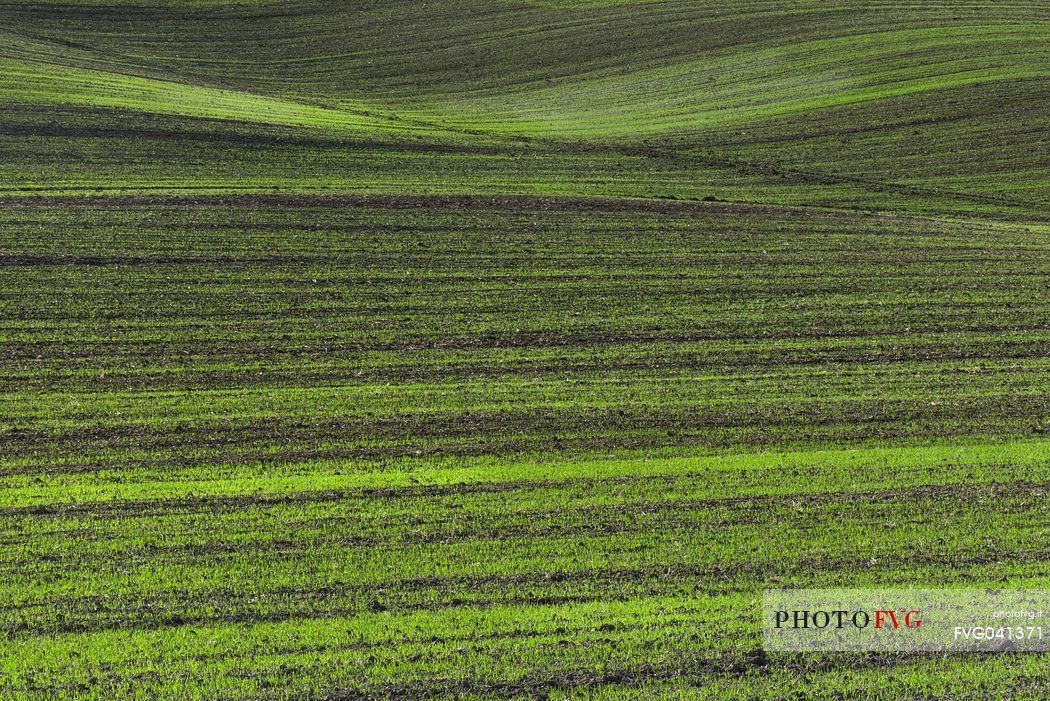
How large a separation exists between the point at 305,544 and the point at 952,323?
17.5 meters

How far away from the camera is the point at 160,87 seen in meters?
47.6

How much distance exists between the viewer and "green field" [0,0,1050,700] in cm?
1414

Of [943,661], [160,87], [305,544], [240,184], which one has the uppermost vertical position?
[160,87]

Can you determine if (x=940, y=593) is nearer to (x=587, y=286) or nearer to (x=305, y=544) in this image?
(x=305, y=544)

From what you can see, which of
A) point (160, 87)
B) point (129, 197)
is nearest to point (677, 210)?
point (129, 197)

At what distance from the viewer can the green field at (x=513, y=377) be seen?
46.4 ft

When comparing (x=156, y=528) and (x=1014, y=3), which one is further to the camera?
(x=1014, y=3)

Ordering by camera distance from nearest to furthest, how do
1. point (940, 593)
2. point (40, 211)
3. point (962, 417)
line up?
point (940, 593) → point (962, 417) → point (40, 211)

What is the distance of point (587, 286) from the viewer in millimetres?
28594

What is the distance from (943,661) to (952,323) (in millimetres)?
14538

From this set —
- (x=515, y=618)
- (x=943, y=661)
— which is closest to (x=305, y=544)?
(x=515, y=618)

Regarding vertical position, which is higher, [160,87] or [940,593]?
[160,87]

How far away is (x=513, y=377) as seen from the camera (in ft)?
76.0

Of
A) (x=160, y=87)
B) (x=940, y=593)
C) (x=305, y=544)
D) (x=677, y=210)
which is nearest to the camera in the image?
(x=940, y=593)
